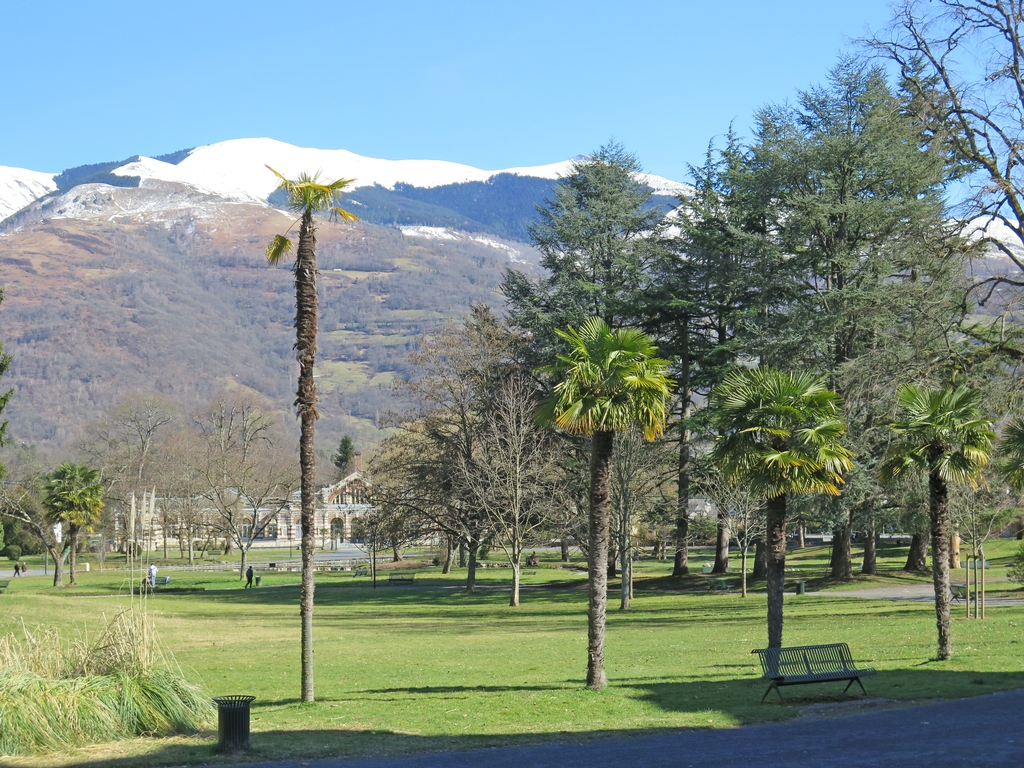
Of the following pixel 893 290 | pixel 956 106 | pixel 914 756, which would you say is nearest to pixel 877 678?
pixel 914 756

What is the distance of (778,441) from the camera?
68.5 feet

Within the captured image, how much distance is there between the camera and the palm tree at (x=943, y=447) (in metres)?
20.3

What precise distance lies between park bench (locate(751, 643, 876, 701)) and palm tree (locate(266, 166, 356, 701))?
8.10 meters

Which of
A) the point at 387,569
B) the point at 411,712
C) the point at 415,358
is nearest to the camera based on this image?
the point at 411,712

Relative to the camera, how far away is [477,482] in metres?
48.2

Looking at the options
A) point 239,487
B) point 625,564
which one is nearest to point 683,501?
point 625,564

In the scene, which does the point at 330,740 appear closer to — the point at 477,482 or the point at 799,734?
the point at 799,734

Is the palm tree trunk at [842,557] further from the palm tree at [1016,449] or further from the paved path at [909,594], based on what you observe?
the palm tree at [1016,449]

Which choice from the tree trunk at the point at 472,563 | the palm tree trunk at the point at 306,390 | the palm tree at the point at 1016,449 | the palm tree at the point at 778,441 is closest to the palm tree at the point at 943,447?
the palm tree at the point at 778,441

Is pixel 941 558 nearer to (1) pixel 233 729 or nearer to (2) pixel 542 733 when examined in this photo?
(2) pixel 542 733

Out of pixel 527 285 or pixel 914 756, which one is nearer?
pixel 914 756

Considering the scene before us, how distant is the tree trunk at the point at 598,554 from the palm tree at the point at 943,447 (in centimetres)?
656

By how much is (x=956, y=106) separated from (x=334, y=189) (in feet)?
61.6

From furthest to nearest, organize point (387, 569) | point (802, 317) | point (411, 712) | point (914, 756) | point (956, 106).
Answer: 1. point (387, 569)
2. point (802, 317)
3. point (956, 106)
4. point (411, 712)
5. point (914, 756)
